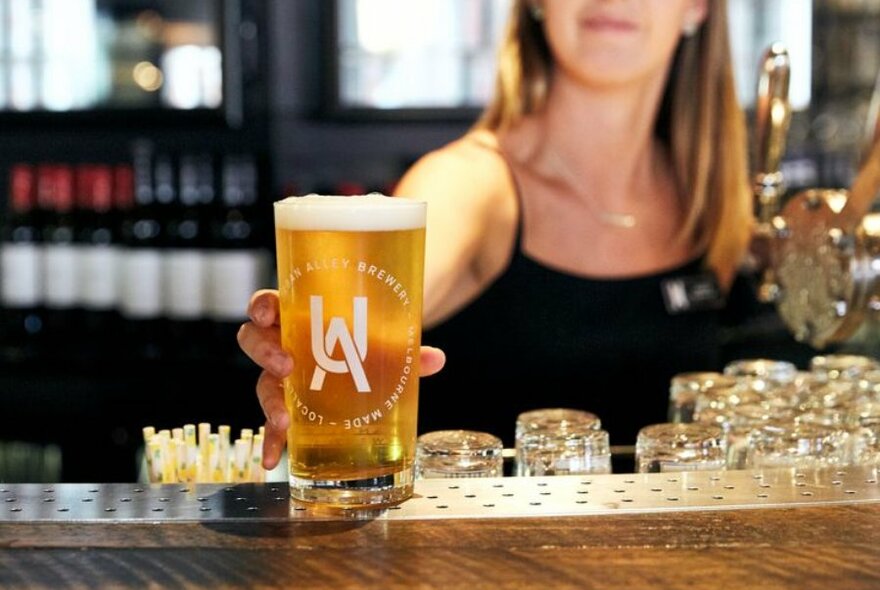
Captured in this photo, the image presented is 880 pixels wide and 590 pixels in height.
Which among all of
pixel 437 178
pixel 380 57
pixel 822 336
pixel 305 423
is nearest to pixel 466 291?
pixel 437 178

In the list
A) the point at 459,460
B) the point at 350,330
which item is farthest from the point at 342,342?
the point at 459,460

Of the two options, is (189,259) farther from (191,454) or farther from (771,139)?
(191,454)

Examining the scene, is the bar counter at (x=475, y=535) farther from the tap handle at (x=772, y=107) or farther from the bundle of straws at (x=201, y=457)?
the tap handle at (x=772, y=107)

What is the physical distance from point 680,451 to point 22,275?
2.60 metres

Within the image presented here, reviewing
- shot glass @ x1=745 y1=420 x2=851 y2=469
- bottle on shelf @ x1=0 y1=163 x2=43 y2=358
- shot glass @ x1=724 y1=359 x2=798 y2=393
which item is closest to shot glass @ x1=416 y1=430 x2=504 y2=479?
shot glass @ x1=745 y1=420 x2=851 y2=469

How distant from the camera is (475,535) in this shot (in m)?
0.98

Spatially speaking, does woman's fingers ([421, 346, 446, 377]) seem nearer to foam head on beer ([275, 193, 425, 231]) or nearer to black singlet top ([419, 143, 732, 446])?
foam head on beer ([275, 193, 425, 231])

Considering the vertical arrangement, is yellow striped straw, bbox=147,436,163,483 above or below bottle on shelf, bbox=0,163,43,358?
below

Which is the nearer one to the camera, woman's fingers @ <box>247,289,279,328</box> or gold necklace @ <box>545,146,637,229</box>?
woman's fingers @ <box>247,289,279,328</box>

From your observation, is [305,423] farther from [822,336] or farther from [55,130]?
[55,130]

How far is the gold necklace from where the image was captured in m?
2.61

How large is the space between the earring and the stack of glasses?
4.06 ft

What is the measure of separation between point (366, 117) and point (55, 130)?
0.93 m

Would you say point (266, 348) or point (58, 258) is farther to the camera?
point (58, 258)
